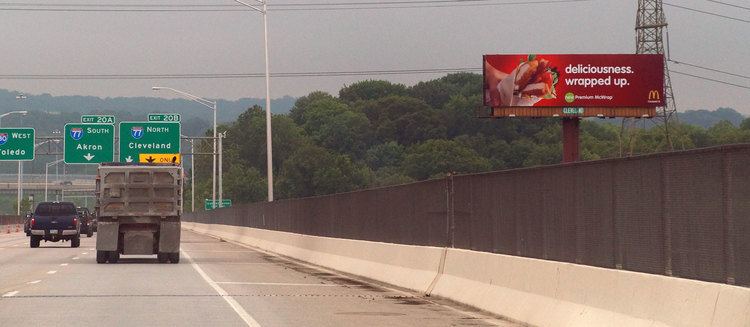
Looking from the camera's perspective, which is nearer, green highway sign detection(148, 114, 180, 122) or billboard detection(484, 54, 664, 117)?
billboard detection(484, 54, 664, 117)

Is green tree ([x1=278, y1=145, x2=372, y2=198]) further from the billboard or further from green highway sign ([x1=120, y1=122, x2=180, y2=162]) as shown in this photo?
green highway sign ([x1=120, y1=122, x2=180, y2=162])

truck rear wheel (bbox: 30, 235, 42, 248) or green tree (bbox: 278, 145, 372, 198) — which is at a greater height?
green tree (bbox: 278, 145, 372, 198)

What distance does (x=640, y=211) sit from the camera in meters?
14.8

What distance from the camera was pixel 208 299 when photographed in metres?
22.5

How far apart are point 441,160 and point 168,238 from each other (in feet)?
450

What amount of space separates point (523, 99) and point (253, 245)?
90.6ft

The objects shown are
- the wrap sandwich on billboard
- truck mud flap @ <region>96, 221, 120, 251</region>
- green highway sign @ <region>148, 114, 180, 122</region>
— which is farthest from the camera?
green highway sign @ <region>148, 114, 180, 122</region>

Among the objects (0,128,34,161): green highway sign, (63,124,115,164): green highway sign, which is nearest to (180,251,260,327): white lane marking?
(63,124,115,164): green highway sign

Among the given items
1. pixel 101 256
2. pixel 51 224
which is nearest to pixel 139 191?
pixel 101 256

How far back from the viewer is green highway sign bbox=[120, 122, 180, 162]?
7812cm

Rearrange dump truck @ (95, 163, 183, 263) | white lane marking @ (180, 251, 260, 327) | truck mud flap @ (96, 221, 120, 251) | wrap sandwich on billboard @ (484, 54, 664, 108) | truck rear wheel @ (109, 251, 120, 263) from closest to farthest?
1. white lane marking @ (180, 251, 260, 327)
2. truck mud flap @ (96, 221, 120, 251)
3. dump truck @ (95, 163, 183, 263)
4. truck rear wheel @ (109, 251, 120, 263)
5. wrap sandwich on billboard @ (484, 54, 664, 108)

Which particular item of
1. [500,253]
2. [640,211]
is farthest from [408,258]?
[640,211]

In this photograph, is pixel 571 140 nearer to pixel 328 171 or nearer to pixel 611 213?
pixel 611 213

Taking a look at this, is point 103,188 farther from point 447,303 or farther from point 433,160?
point 433,160
